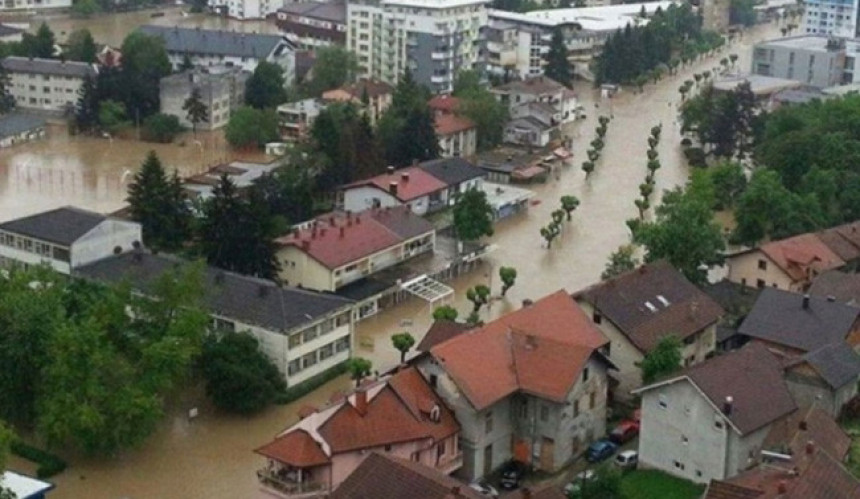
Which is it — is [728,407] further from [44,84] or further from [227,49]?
[227,49]

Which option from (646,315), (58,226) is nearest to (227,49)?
(58,226)

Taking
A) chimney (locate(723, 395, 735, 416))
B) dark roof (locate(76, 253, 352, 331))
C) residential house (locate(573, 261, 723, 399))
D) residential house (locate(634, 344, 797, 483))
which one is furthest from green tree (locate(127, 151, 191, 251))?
chimney (locate(723, 395, 735, 416))

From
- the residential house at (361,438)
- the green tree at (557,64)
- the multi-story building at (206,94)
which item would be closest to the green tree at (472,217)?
the residential house at (361,438)

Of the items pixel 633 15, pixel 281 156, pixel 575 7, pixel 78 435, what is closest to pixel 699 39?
pixel 633 15

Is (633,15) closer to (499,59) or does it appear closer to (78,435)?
(499,59)

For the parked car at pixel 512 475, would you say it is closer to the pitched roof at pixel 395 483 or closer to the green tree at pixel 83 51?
the pitched roof at pixel 395 483
